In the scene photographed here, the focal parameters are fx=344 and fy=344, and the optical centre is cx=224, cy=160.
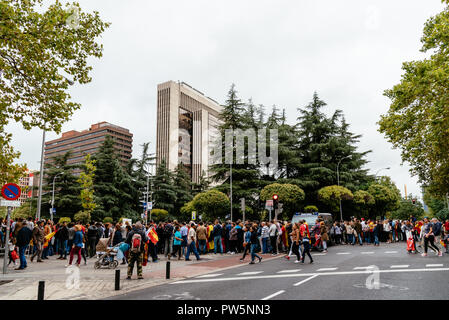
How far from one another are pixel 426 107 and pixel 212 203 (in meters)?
18.8

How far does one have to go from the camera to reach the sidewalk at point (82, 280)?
885cm

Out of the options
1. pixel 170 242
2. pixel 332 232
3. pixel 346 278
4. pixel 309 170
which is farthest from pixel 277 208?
pixel 309 170

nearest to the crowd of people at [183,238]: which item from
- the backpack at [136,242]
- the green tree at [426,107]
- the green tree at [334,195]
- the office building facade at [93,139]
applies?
the backpack at [136,242]

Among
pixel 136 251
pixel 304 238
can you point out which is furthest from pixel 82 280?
pixel 304 238

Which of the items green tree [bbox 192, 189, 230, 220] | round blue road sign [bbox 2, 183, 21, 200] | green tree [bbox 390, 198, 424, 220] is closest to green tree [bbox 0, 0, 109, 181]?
round blue road sign [bbox 2, 183, 21, 200]

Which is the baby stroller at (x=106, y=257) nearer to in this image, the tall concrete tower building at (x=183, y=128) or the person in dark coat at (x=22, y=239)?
the person in dark coat at (x=22, y=239)

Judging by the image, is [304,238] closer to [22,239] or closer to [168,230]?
[168,230]

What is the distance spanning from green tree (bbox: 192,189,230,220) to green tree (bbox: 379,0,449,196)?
15352 mm

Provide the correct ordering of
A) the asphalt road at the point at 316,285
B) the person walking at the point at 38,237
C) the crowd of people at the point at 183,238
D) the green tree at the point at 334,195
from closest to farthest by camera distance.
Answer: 1. the asphalt road at the point at 316,285
2. the crowd of people at the point at 183,238
3. the person walking at the point at 38,237
4. the green tree at the point at 334,195

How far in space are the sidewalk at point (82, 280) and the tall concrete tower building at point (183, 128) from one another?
87.1 m

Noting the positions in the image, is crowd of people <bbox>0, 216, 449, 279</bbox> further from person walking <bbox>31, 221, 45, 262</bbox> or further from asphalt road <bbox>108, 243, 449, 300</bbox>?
asphalt road <bbox>108, 243, 449, 300</bbox>

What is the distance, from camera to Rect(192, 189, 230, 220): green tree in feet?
105

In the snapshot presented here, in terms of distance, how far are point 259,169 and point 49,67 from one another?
31004 mm
